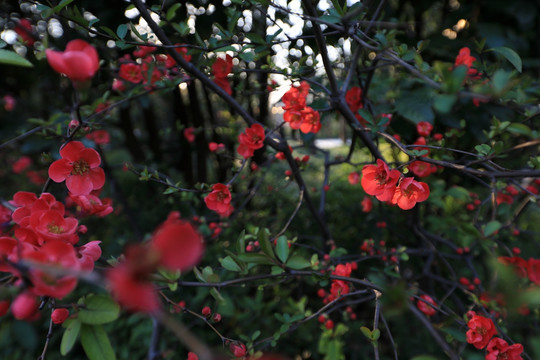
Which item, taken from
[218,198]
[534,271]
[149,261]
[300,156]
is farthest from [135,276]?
[300,156]

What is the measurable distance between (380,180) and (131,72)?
89 cm

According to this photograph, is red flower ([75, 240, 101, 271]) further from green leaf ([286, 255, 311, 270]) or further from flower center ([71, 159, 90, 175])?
green leaf ([286, 255, 311, 270])

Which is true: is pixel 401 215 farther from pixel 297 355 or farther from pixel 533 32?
pixel 533 32

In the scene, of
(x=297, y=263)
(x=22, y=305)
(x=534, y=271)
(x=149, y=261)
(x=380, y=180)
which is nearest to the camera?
(x=149, y=261)

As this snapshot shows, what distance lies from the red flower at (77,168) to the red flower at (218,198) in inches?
11.0

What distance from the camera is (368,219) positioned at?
1662 mm

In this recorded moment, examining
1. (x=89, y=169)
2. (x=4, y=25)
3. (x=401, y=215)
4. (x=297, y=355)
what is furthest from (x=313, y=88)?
(x=4, y=25)

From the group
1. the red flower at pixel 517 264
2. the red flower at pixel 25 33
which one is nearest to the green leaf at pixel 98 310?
the red flower at pixel 25 33

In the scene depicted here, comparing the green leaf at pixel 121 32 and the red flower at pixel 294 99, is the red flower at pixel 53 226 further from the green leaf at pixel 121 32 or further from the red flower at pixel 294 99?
the red flower at pixel 294 99

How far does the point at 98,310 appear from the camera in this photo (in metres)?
0.43

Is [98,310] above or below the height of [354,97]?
above

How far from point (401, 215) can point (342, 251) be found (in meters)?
0.91

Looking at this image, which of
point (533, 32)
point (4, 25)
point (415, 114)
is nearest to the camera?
point (415, 114)

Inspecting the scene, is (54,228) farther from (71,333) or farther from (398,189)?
(398,189)
